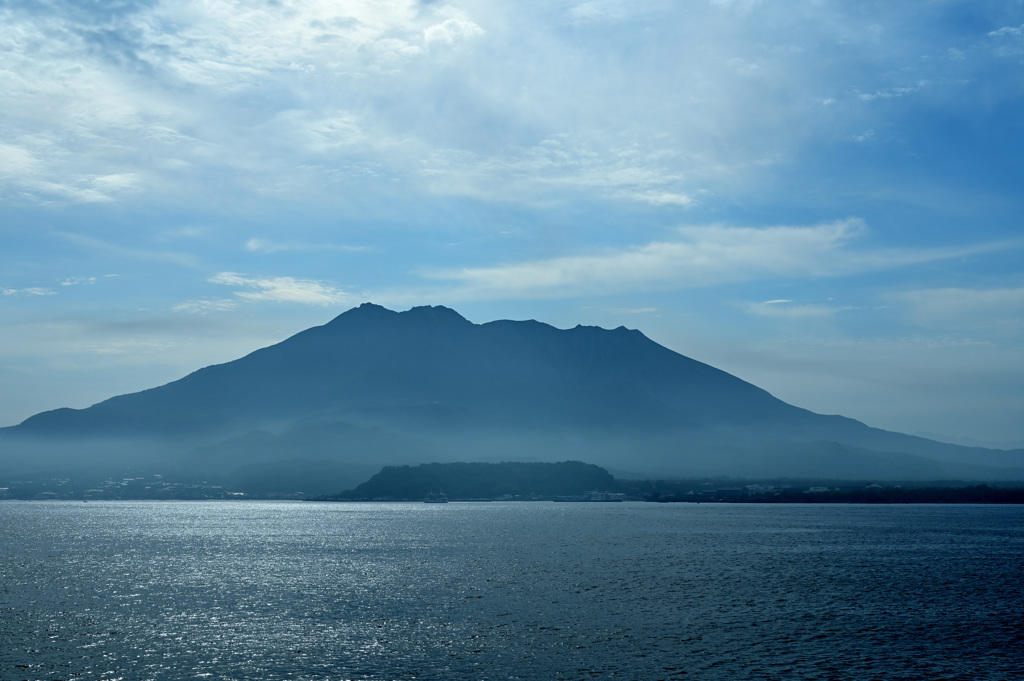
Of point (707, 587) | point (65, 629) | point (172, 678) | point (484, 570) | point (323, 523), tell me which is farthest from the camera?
point (323, 523)

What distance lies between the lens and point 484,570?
305ft

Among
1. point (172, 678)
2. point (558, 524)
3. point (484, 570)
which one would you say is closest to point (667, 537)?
point (558, 524)

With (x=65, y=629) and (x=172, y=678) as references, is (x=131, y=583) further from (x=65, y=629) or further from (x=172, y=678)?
(x=172, y=678)

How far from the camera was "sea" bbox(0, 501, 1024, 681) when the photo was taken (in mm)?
47062

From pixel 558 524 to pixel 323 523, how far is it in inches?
2191

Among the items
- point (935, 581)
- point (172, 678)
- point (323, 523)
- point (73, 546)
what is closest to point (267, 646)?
point (172, 678)

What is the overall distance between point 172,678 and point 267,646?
8423 mm

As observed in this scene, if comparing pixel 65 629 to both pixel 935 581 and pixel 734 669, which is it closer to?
pixel 734 669

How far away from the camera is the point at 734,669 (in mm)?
46125

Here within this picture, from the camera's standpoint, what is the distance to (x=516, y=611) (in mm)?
64750

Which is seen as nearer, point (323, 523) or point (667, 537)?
point (667, 537)

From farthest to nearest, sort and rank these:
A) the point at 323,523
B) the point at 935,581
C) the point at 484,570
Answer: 1. the point at 323,523
2. the point at 484,570
3. the point at 935,581

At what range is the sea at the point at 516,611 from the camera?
4706cm

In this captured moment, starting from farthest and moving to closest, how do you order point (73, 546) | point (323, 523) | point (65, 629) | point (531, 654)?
point (323, 523), point (73, 546), point (65, 629), point (531, 654)
